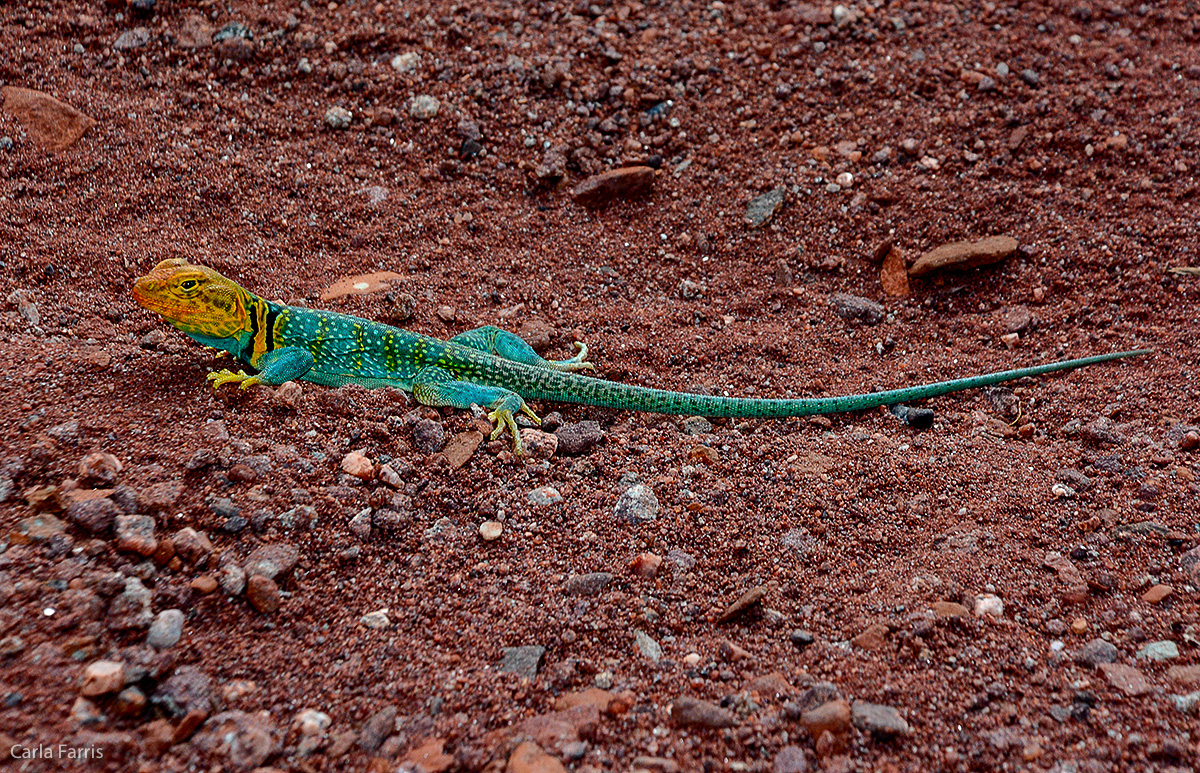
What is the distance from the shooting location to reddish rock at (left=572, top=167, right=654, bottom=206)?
704cm

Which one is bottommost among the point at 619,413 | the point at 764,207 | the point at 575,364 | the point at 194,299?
the point at 619,413

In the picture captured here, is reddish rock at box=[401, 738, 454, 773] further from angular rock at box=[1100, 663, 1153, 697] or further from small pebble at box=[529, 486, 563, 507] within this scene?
angular rock at box=[1100, 663, 1153, 697]

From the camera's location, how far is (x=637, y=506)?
176 inches

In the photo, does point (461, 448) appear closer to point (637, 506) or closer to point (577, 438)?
point (577, 438)

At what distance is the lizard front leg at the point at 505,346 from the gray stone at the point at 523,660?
2363 mm

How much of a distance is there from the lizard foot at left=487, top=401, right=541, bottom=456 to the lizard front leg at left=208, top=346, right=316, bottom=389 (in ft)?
3.86

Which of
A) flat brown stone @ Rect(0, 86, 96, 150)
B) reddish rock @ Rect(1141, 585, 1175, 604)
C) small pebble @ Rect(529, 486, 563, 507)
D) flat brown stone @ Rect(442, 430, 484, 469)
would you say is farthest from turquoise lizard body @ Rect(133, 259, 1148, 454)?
flat brown stone @ Rect(0, 86, 96, 150)

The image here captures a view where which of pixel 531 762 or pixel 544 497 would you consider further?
pixel 544 497

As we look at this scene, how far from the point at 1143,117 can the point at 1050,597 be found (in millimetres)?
5473

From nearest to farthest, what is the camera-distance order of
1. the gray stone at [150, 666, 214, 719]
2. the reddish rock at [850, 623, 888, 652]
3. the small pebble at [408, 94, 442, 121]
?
the gray stone at [150, 666, 214, 719], the reddish rock at [850, 623, 888, 652], the small pebble at [408, 94, 442, 121]

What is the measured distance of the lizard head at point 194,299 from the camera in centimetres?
456

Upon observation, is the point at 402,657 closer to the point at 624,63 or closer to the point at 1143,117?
the point at 624,63

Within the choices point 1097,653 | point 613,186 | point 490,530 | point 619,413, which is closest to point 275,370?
point 490,530

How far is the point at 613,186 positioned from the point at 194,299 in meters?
3.63
